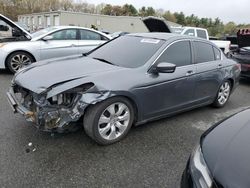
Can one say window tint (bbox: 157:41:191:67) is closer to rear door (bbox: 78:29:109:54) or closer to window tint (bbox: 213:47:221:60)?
window tint (bbox: 213:47:221:60)

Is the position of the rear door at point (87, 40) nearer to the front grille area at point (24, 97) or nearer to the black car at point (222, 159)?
the front grille area at point (24, 97)

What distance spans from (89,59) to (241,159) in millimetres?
2964

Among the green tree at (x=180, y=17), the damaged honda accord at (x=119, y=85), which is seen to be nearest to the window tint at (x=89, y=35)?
the damaged honda accord at (x=119, y=85)

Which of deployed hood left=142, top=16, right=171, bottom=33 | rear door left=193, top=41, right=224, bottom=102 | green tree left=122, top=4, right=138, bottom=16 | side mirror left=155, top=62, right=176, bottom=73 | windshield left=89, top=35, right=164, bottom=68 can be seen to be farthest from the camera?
Result: green tree left=122, top=4, right=138, bottom=16

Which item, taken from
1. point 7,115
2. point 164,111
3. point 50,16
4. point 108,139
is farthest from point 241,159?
point 50,16

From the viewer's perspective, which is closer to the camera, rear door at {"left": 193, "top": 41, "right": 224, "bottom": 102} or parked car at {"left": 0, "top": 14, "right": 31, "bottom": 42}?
rear door at {"left": 193, "top": 41, "right": 224, "bottom": 102}

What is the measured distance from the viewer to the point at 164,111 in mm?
4000

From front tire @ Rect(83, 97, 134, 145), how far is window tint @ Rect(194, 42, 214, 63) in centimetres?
171

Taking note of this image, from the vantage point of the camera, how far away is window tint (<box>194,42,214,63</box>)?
4.53 metres

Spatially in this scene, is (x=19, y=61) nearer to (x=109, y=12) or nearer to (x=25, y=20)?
(x=25, y=20)

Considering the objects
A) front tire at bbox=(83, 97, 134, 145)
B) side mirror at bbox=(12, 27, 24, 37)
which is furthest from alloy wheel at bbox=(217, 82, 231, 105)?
side mirror at bbox=(12, 27, 24, 37)

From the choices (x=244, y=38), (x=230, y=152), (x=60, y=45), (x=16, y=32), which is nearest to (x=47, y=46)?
(x=60, y=45)

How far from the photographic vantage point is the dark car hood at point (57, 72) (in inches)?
126

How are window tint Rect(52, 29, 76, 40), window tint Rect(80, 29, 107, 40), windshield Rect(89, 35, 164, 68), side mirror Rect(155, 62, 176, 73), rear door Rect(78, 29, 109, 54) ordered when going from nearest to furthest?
side mirror Rect(155, 62, 176, 73), windshield Rect(89, 35, 164, 68), window tint Rect(52, 29, 76, 40), rear door Rect(78, 29, 109, 54), window tint Rect(80, 29, 107, 40)
